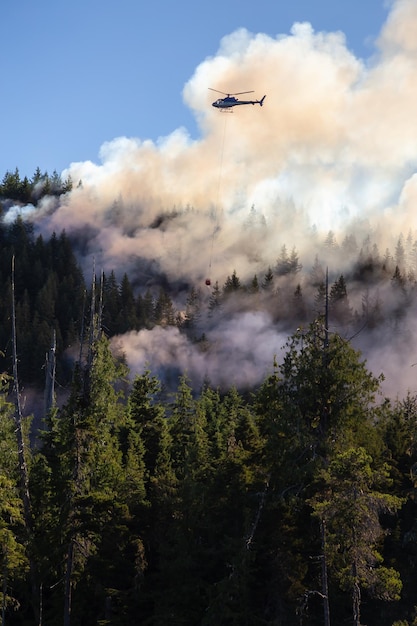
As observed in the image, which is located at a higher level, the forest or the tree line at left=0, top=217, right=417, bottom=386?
the tree line at left=0, top=217, right=417, bottom=386

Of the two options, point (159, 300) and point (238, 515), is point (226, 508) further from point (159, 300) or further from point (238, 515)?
point (159, 300)

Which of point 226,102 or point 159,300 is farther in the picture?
point 159,300

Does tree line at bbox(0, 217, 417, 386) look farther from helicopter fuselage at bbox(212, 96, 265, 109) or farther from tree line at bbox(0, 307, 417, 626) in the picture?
tree line at bbox(0, 307, 417, 626)

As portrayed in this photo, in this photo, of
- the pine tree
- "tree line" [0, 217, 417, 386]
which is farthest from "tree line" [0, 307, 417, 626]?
"tree line" [0, 217, 417, 386]

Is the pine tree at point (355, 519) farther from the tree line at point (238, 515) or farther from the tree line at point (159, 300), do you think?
the tree line at point (159, 300)

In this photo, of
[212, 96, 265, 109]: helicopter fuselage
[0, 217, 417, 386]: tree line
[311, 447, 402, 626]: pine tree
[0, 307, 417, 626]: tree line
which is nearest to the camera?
[311, 447, 402, 626]: pine tree

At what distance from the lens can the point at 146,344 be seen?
109 metres

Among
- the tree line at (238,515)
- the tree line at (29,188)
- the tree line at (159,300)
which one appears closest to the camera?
the tree line at (238,515)

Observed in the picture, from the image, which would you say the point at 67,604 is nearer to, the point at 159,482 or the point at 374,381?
the point at 159,482

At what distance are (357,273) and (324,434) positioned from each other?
122707 mm

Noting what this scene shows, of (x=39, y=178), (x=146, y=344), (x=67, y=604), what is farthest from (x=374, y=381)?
(x=39, y=178)

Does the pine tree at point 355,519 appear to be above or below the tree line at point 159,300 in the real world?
below

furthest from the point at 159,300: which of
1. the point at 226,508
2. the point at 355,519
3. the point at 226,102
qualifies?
the point at 355,519

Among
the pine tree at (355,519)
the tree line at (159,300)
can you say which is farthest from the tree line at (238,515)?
the tree line at (159,300)
